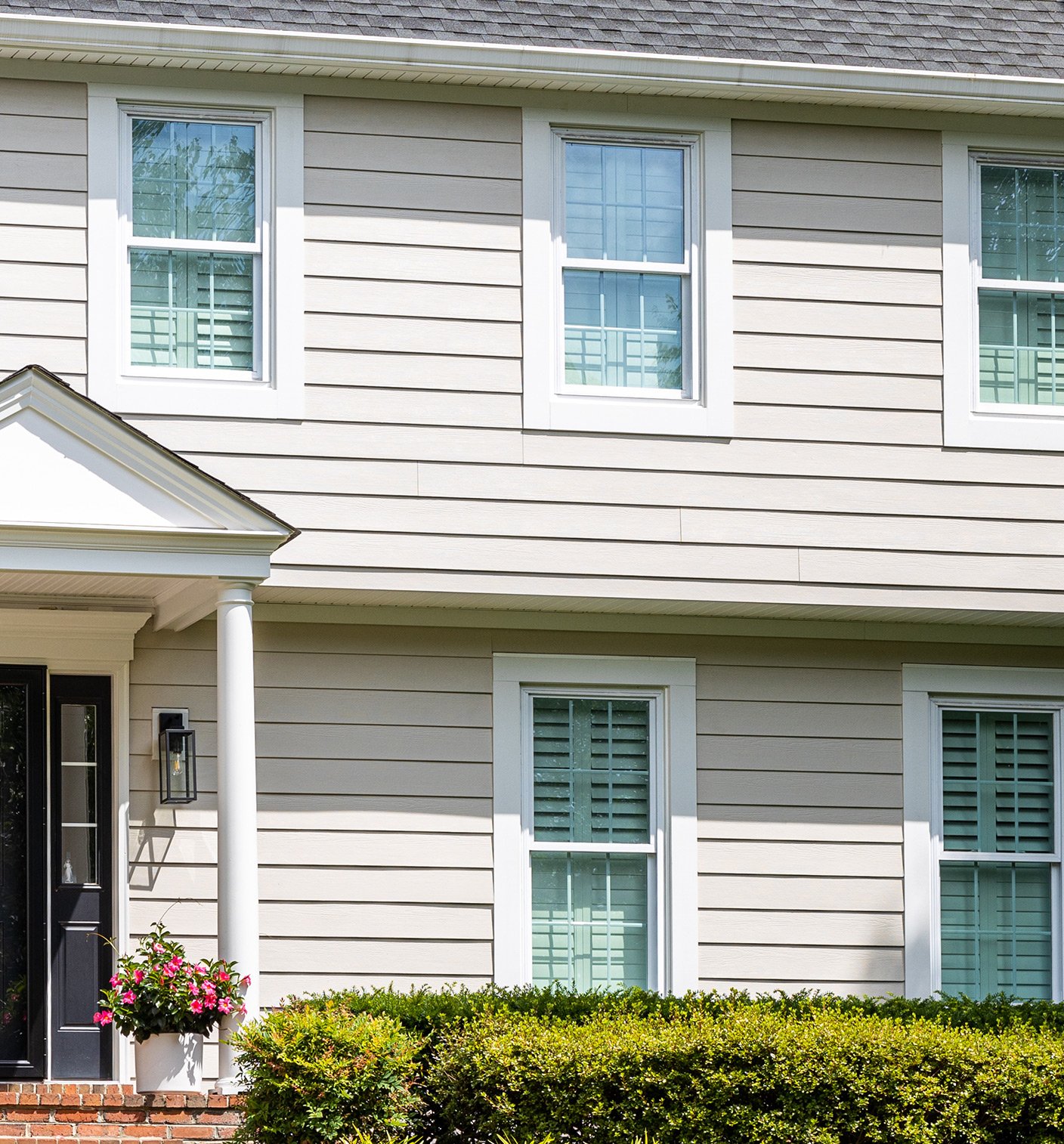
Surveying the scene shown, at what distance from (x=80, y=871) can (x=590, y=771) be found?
2818mm

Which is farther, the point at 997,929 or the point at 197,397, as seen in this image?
the point at 997,929

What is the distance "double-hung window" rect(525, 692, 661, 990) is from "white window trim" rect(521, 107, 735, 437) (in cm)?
159

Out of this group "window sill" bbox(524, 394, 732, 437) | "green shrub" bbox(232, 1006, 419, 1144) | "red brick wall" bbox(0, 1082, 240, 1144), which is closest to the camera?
"green shrub" bbox(232, 1006, 419, 1144)

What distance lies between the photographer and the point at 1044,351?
9703mm

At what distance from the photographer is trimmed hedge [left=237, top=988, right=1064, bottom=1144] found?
7086 mm

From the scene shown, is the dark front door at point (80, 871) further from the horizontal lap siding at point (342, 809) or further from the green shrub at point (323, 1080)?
the green shrub at point (323, 1080)

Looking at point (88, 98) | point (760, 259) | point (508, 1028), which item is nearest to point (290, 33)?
point (88, 98)

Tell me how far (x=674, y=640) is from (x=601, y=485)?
1.03 m

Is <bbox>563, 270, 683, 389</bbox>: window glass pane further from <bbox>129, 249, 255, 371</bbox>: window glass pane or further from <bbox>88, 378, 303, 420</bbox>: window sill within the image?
<bbox>129, 249, 255, 371</bbox>: window glass pane

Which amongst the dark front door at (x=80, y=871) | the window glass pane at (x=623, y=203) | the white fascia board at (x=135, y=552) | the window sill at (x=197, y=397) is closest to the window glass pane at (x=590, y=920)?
the dark front door at (x=80, y=871)

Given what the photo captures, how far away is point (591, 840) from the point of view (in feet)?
30.7

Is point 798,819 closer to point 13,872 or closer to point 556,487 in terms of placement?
point 556,487

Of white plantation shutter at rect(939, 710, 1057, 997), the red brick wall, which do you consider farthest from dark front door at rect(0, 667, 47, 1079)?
white plantation shutter at rect(939, 710, 1057, 997)

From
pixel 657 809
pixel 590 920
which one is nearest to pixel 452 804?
pixel 590 920
